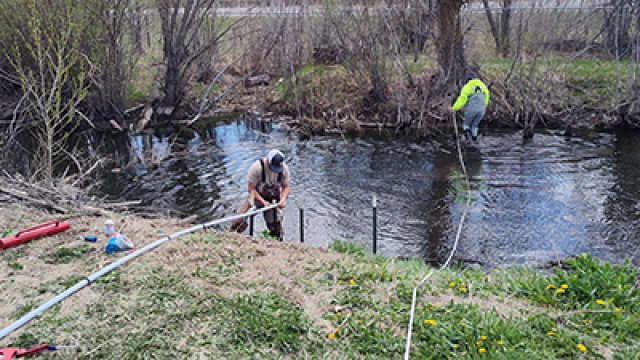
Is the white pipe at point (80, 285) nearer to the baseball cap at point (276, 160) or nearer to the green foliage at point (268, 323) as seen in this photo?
the green foliage at point (268, 323)

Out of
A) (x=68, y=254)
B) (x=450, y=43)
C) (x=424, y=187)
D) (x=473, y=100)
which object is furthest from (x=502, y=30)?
(x=68, y=254)

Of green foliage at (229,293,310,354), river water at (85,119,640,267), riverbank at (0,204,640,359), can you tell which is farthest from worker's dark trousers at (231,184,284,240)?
green foliage at (229,293,310,354)

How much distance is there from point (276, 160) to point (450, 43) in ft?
32.3

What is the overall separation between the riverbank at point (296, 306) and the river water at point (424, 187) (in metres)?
2.78

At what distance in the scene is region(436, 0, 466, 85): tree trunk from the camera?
1572cm

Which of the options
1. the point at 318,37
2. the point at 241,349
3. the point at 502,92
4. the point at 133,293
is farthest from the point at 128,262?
the point at 318,37

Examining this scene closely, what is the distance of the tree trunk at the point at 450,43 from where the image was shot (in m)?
15.7

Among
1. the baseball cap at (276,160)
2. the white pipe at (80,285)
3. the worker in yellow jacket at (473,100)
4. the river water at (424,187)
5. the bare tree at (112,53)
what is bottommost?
the river water at (424,187)

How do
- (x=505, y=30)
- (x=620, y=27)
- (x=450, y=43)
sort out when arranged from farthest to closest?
(x=505, y=30) < (x=450, y=43) < (x=620, y=27)

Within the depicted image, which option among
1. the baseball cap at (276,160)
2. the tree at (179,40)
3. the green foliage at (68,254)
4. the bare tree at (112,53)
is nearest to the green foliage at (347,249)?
the baseball cap at (276,160)

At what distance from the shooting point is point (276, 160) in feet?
26.7

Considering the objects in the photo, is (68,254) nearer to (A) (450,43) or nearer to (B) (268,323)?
(B) (268,323)

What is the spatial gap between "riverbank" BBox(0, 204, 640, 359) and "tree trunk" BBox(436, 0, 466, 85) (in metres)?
10.8

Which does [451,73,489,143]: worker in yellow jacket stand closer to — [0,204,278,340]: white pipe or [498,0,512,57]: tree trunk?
[498,0,512,57]: tree trunk
